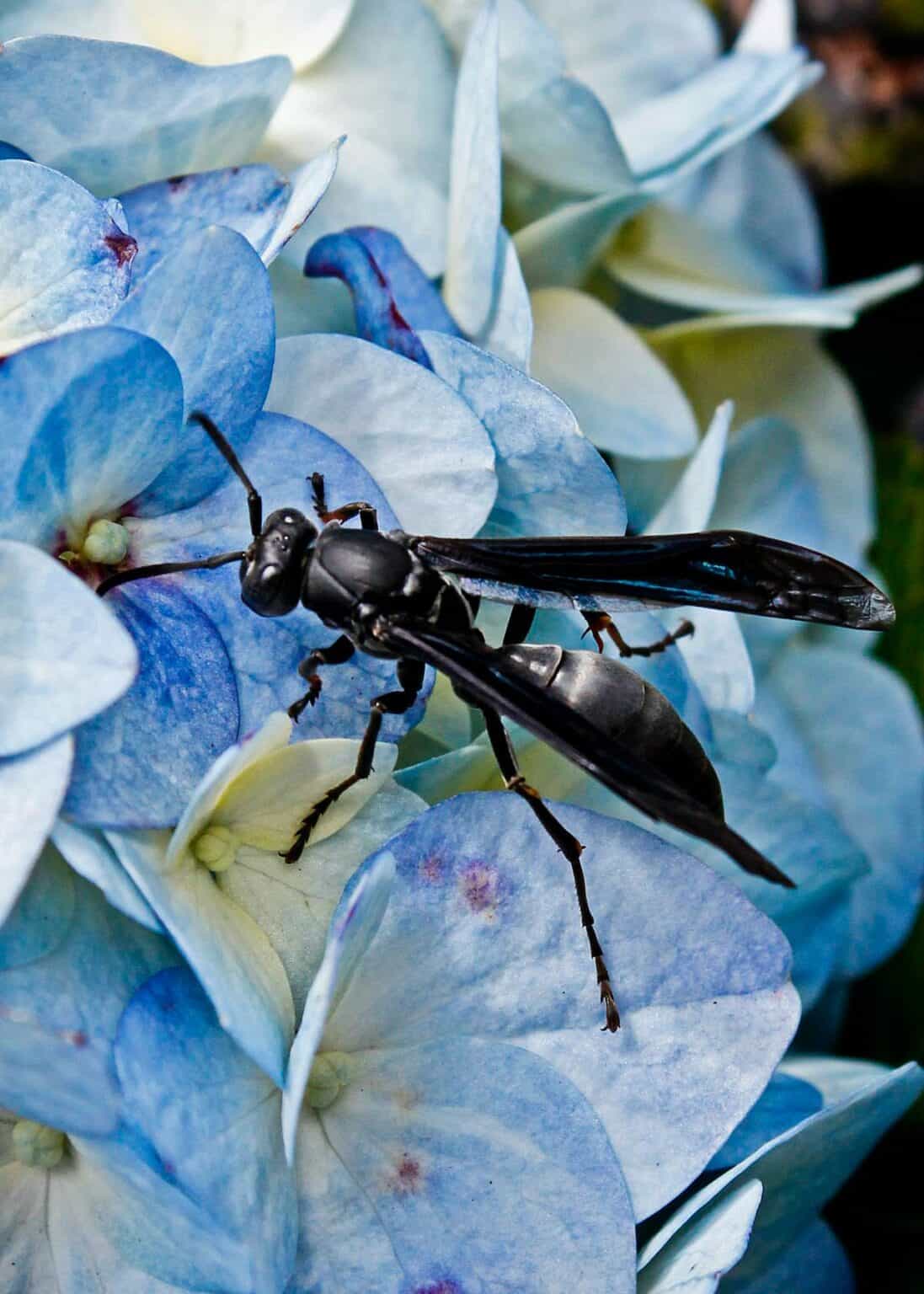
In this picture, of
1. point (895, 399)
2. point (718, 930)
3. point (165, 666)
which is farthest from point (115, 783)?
point (895, 399)

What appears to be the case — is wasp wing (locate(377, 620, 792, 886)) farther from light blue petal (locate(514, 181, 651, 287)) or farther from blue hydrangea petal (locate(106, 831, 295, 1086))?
light blue petal (locate(514, 181, 651, 287))

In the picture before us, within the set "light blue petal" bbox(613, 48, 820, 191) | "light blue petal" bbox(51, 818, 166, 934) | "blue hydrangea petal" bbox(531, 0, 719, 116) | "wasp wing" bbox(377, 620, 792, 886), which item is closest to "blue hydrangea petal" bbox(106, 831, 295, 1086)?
"light blue petal" bbox(51, 818, 166, 934)

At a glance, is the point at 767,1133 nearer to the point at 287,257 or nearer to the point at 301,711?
the point at 301,711

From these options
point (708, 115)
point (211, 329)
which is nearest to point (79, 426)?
point (211, 329)

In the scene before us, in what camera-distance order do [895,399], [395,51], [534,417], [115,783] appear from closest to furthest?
[115,783] < [534,417] < [395,51] < [895,399]

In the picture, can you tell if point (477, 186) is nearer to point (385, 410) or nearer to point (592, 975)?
point (385, 410)

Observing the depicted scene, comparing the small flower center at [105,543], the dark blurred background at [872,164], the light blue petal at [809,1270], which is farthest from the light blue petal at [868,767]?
the small flower center at [105,543]
